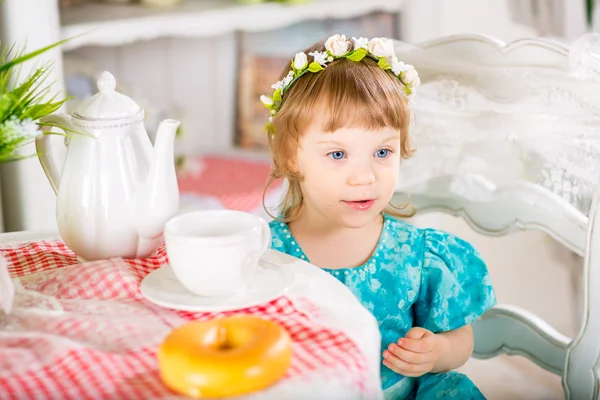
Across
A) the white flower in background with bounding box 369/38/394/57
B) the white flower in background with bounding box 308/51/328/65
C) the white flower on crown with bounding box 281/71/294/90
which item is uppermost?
the white flower in background with bounding box 369/38/394/57

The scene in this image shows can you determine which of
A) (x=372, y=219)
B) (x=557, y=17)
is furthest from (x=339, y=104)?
(x=557, y=17)

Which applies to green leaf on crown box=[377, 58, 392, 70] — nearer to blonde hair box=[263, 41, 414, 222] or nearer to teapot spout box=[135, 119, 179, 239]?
blonde hair box=[263, 41, 414, 222]

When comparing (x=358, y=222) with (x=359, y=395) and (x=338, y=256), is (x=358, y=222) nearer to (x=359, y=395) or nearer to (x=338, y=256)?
(x=338, y=256)

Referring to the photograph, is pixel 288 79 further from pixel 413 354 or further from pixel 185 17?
pixel 185 17

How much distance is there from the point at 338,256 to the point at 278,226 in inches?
4.7

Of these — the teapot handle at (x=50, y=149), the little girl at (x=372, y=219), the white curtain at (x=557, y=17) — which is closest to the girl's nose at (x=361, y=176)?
the little girl at (x=372, y=219)

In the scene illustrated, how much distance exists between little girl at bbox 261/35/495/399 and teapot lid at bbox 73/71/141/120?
30 cm

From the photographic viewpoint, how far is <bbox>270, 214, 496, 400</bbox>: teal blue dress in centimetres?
127

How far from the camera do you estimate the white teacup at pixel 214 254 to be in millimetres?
849

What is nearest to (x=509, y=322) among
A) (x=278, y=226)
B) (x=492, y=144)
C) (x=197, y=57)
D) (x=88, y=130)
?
(x=492, y=144)

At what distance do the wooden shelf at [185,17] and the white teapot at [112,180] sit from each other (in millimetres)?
1121

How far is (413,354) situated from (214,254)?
448 millimetres

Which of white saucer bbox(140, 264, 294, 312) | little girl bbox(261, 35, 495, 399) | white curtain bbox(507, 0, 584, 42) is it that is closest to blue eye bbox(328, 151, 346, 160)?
little girl bbox(261, 35, 495, 399)

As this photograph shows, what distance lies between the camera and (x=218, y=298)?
2.93ft
